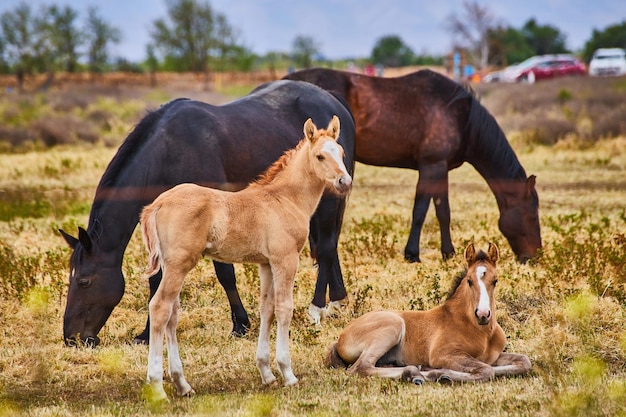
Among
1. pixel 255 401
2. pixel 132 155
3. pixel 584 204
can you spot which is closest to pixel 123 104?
pixel 584 204

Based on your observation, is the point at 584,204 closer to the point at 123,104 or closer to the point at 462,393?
the point at 462,393

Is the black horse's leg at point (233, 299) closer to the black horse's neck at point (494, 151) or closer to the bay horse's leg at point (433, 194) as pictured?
the bay horse's leg at point (433, 194)

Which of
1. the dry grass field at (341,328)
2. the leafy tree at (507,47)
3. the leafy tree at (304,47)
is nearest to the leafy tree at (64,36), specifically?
the leafy tree at (304,47)

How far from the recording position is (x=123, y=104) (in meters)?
39.7

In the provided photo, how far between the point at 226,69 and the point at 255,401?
64.5 metres

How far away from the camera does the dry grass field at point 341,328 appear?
6.04m

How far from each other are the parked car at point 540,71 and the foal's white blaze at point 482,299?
41.3 meters

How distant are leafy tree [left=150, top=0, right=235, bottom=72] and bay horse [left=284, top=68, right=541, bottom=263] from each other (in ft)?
189

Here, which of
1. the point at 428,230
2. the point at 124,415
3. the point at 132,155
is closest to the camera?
the point at 124,415

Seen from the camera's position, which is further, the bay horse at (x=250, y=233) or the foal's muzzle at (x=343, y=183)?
the foal's muzzle at (x=343, y=183)

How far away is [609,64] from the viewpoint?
48.4 meters

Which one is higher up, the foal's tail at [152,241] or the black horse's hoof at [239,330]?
the foal's tail at [152,241]

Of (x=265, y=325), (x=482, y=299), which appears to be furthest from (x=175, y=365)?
(x=482, y=299)

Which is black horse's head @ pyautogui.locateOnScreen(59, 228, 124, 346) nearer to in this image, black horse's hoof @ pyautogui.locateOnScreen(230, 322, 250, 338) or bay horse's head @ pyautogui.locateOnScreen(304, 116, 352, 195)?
black horse's hoof @ pyautogui.locateOnScreen(230, 322, 250, 338)
